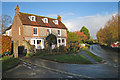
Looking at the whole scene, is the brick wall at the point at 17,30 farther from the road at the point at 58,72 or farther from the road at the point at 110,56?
the road at the point at 110,56

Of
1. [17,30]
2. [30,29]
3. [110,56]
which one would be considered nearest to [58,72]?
[110,56]

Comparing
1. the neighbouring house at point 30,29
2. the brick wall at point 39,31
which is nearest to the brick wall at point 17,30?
the neighbouring house at point 30,29

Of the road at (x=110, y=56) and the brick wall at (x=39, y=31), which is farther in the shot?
the brick wall at (x=39, y=31)

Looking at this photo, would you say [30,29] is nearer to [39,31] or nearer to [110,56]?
[39,31]

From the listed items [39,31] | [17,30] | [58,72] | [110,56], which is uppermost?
[17,30]

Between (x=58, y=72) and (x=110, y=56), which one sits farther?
(x=110, y=56)

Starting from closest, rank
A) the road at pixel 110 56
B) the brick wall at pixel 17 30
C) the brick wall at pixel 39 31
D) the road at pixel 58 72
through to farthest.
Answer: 1. the road at pixel 58 72
2. the road at pixel 110 56
3. the brick wall at pixel 39 31
4. the brick wall at pixel 17 30

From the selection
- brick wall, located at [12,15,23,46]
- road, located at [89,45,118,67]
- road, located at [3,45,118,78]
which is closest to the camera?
road, located at [3,45,118,78]

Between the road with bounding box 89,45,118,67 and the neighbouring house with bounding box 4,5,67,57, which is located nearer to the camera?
the road with bounding box 89,45,118,67

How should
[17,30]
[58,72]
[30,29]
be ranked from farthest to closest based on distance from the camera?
[17,30]
[30,29]
[58,72]

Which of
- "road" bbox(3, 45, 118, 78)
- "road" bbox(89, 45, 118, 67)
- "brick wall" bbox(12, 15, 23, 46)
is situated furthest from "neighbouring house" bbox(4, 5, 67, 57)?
"road" bbox(3, 45, 118, 78)

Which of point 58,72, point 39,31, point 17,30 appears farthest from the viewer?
point 39,31

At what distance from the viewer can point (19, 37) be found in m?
24.9

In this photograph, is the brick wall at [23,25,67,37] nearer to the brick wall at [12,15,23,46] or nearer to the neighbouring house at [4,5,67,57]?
the neighbouring house at [4,5,67,57]
